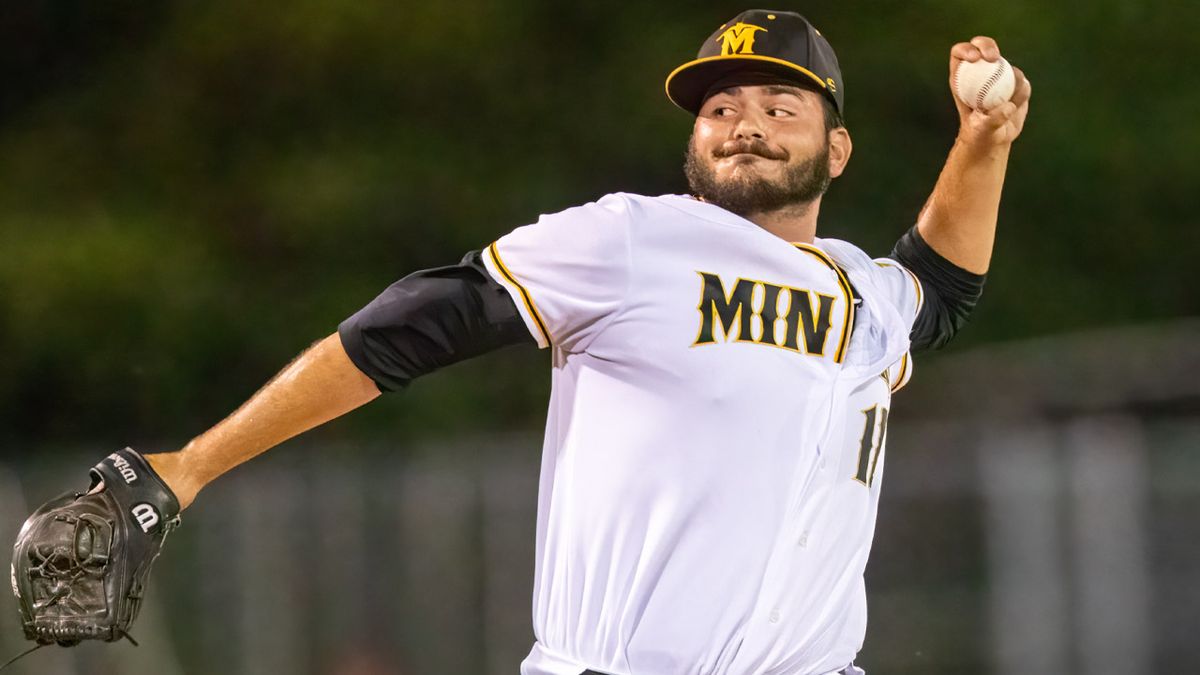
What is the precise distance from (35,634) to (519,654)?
4876 mm

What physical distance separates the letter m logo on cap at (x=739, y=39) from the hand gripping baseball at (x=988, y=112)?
49 cm

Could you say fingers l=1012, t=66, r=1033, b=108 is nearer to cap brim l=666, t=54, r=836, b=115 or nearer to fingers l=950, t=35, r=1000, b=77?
fingers l=950, t=35, r=1000, b=77

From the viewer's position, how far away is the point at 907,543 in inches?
284

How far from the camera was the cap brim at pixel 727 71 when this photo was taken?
322cm

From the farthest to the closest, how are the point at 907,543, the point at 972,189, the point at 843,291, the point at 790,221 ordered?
the point at 907,543, the point at 972,189, the point at 790,221, the point at 843,291

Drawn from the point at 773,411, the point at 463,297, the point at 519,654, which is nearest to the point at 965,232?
the point at 773,411

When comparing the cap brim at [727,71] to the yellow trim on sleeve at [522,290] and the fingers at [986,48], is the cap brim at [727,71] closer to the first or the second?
the fingers at [986,48]

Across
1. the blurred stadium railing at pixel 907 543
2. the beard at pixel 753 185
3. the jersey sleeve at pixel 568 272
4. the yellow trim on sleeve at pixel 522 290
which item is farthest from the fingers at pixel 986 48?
the blurred stadium railing at pixel 907 543

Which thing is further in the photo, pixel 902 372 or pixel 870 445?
pixel 902 372

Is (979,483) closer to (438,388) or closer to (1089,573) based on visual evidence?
(1089,573)

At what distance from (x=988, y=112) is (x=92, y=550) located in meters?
2.06

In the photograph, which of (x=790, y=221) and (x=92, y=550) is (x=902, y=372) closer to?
(x=790, y=221)

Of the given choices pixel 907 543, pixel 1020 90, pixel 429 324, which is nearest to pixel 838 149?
pixel 1020 90

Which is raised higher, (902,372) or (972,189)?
(972,189)
